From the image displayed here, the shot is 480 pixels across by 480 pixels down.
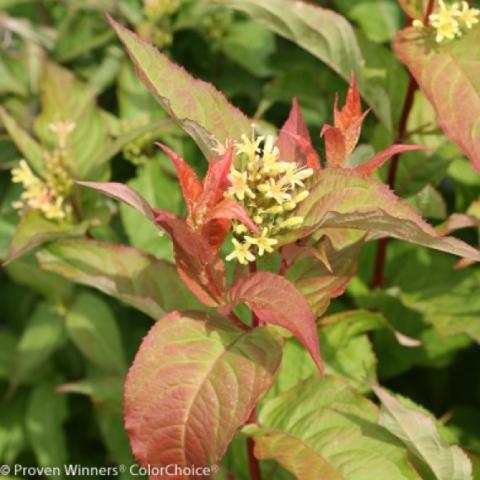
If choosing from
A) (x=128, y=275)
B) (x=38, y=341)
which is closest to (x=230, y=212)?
(x=128, y=275)

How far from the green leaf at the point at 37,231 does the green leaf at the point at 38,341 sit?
0.22 metres

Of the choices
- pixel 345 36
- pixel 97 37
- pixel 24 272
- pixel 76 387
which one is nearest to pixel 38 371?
pixel 24 272

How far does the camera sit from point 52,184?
161 cm

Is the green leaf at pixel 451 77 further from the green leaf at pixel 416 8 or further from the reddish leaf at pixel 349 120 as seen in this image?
the reddish leaf at pixel 349 120

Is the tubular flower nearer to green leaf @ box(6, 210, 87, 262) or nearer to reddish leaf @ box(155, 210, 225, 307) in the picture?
reddish leaf @ box(155, 210, 225, 307)

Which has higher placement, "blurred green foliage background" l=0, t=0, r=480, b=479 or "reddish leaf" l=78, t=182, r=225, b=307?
"reddish leaf" l=78, t=182, r=225, b=307

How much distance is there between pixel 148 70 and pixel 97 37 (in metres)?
0.88

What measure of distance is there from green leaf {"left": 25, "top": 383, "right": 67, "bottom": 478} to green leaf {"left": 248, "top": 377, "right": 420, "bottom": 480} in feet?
1.69

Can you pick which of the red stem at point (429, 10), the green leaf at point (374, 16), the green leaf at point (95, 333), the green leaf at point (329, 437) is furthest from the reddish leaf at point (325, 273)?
the green leaf at point (374, 16)

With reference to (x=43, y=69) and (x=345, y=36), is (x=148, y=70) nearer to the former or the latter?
(x=345, y=36)

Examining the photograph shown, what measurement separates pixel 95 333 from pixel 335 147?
27.6 inches

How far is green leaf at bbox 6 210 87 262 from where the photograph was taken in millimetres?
1463

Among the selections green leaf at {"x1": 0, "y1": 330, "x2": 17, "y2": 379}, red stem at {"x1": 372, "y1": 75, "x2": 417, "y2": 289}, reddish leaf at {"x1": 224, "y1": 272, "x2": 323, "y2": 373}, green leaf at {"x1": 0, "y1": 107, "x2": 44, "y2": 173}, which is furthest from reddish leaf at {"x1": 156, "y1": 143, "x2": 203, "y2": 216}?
green leaf at {"x1": 0, "y1": 330, "x2": 17, "y2": 379}

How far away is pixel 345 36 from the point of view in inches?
58.2
